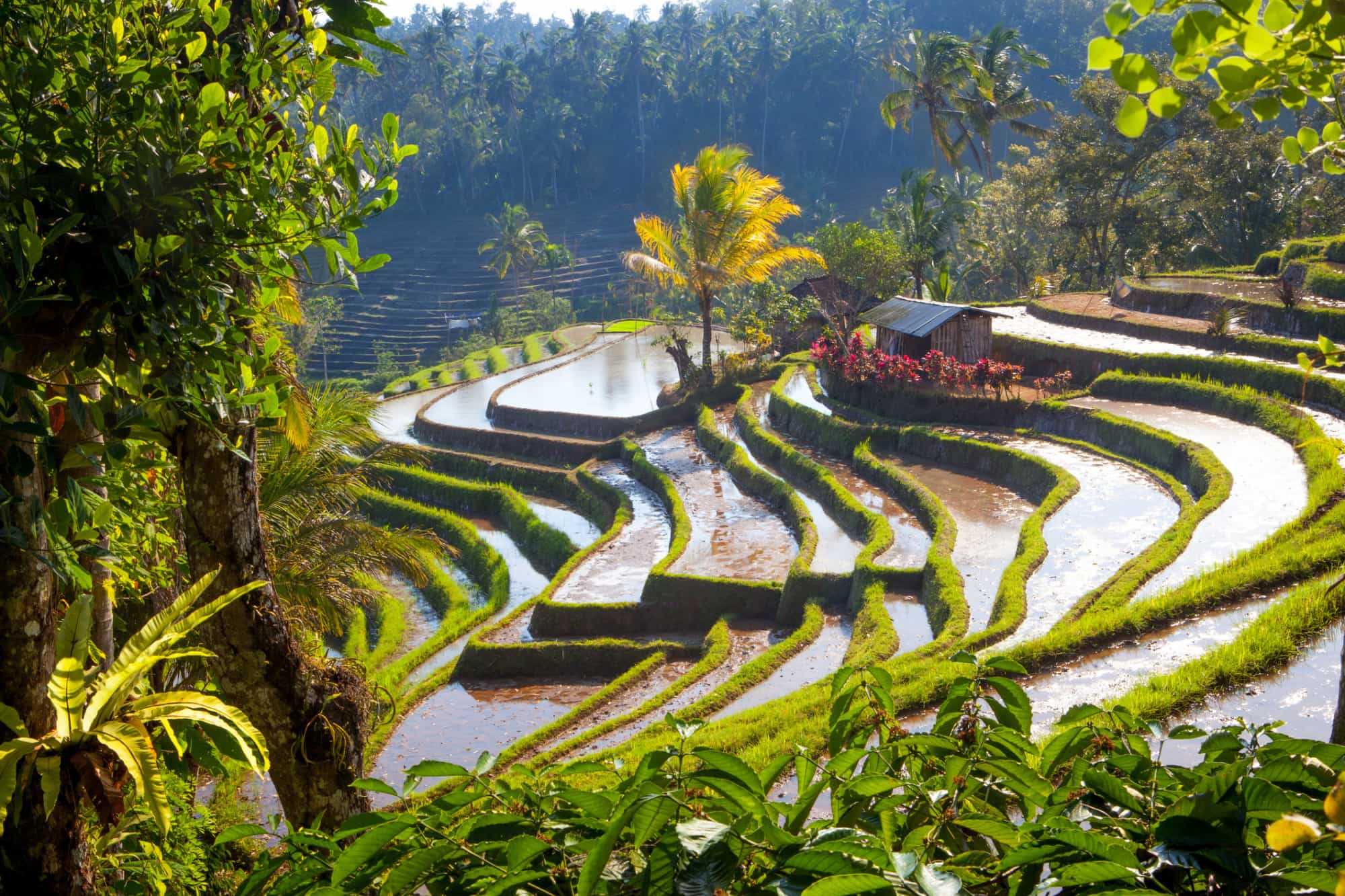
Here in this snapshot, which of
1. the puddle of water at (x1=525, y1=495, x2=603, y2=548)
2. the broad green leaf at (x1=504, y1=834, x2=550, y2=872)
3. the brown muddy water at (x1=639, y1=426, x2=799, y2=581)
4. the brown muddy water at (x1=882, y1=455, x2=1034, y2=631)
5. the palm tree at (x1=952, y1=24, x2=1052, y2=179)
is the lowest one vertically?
the puddle of water at (x1=525, y1=495, x2=603, y2=548)

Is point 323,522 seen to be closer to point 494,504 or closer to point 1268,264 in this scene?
point 494,504

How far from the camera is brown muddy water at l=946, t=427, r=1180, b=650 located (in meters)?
10.9

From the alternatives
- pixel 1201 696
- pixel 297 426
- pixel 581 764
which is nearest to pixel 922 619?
pixel 1201 696

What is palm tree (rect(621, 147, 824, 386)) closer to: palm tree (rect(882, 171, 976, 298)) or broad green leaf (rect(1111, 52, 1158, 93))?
palm tree (rect(882, 171, 976, 298))

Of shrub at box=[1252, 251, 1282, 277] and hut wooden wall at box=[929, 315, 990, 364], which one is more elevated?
shrub at box=[1252, 251, 1282, 277]

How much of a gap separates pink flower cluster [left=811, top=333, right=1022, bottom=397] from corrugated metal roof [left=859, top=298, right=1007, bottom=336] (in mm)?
568

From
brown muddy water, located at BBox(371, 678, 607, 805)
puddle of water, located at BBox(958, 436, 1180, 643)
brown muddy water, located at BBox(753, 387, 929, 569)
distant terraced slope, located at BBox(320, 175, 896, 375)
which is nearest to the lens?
puddle of water, located at BBox(958, 436, 1180, 643)

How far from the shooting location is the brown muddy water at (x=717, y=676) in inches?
393

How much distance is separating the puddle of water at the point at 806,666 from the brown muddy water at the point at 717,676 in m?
0.28

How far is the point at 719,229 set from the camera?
24906mm

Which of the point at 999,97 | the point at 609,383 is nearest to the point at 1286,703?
the point at 609,383

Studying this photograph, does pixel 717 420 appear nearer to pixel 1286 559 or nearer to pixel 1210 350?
pixel 1210 350

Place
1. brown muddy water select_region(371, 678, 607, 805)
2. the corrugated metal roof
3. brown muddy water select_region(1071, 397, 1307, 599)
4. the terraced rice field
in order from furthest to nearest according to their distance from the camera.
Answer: the corrugated metal roof → brown muddy water select_region(371, 678, 607, 805) → brown muddy water select_region(1071, 397, 1307, 599) → the terraced rice field

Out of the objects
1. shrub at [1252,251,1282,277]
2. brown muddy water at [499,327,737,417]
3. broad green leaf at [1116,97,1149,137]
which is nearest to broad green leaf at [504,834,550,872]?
broad green leaf at [1116,97,1149,137]
